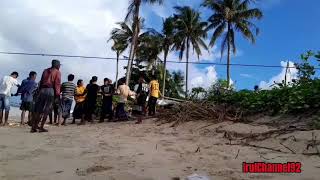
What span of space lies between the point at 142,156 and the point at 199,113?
12.1 ft

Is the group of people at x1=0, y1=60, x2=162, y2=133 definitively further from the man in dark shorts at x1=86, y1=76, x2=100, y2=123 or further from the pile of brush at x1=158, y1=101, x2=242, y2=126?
the pile of brush at x1=158, y1=101, x2=242, y2=126

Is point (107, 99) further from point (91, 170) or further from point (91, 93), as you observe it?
point (91, 170)

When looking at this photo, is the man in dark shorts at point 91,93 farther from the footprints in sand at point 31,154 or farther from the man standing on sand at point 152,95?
the footprints in sand at point 31,154

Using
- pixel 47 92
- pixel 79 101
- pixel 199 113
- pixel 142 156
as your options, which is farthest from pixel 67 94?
pixel 142 156

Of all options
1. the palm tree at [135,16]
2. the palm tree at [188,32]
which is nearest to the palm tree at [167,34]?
the palm tree at [188,32]

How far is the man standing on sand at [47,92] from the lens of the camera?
960cm

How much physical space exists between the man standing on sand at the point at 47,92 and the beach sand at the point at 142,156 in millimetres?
1011

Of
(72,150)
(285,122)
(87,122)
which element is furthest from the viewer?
(87,122)

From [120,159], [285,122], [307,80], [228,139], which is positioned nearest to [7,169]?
[120,159]

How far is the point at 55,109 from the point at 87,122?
100 cm

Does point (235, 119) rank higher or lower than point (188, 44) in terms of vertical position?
lower

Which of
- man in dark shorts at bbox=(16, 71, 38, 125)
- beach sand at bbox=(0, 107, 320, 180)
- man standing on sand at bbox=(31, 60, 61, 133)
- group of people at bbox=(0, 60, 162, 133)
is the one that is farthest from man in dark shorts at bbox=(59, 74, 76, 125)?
beach sand at bbox=(0, 107, 320, 180)

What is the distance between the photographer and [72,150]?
698cm

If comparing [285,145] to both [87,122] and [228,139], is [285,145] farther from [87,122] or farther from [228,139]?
[87,122]
